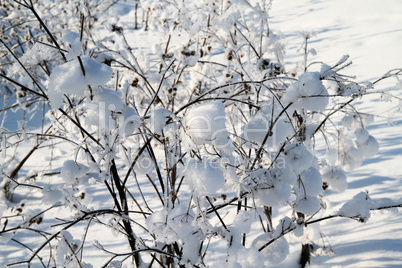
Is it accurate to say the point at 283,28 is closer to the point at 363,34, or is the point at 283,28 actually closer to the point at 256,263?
the point at 363,34

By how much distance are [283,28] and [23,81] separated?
472 cm

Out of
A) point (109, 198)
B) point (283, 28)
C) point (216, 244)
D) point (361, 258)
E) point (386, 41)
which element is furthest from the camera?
point (283, 28)

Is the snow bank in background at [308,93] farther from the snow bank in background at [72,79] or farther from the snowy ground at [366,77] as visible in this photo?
the snowy ground at [366,77]

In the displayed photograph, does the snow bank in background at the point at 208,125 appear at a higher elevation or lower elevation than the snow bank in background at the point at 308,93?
lower

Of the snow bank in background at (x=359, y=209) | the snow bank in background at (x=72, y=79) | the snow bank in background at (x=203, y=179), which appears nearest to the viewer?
the snow bank in background at (x=72, y=79)

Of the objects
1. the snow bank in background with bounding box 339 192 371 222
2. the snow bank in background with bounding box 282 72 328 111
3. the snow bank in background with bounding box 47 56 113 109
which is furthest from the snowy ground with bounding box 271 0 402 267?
the snow bank in background with bounding box 47 56 113 109

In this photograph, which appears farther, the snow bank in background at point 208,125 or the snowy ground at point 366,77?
the snowy ground at point 366,77

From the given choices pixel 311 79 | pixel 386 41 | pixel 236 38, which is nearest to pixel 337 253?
pixel 311 79

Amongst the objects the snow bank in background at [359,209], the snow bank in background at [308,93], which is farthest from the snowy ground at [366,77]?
the snow bank in background at [308,93]

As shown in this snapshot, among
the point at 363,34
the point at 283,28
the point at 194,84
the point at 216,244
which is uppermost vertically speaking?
the point at 283,28

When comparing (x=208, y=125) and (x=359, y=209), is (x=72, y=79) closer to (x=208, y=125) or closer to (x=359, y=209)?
(x=208, y=125)

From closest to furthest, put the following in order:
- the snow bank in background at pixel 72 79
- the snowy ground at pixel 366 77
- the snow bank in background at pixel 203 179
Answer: the snow bank in background at pixel 72 79
the snow bank in background at pixel 203 179
the snowy ground at pixel 366 77

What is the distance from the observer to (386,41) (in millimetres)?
4043

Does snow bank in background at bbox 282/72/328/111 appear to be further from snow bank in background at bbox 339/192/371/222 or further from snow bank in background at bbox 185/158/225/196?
snow bank in background at bbox 339/192/371/222
